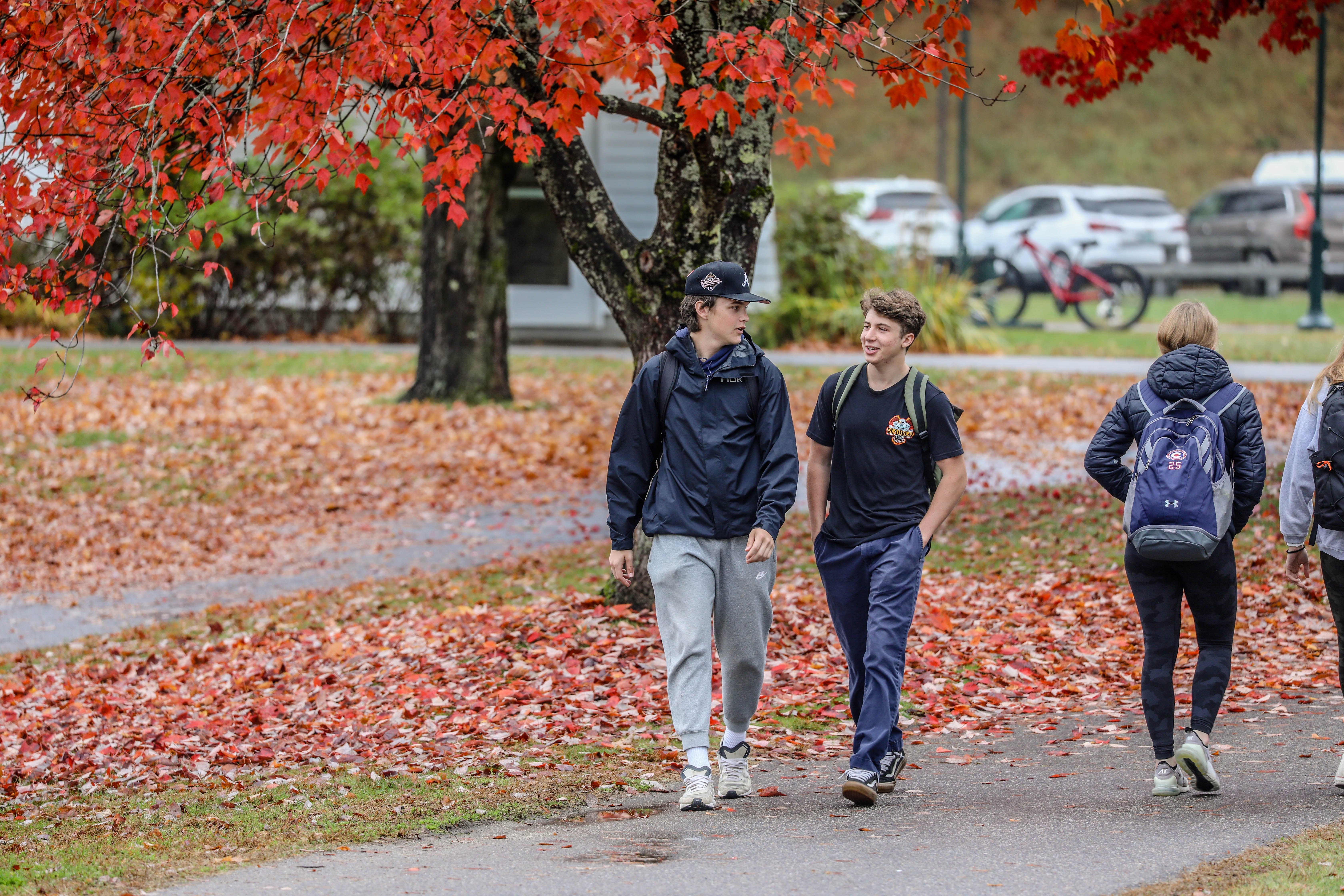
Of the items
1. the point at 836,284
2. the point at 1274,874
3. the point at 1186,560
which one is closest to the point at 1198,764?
Result: the point at 1186,560

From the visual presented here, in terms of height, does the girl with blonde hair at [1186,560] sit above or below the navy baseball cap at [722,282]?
below

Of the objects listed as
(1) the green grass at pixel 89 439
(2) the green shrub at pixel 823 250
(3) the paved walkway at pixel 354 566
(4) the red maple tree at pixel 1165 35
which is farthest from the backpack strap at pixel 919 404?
(2) the green shrub at pixel 823 250

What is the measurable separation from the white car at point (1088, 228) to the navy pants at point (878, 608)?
2161 centimetres

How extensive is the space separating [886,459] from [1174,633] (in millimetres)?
1194

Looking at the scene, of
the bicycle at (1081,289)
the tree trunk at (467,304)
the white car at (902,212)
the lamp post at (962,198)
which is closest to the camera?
the tree trunk at (467,304)

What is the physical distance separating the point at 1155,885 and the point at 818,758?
2.04 m

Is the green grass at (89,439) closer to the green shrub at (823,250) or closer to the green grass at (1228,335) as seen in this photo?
the green shrub at (823,250)

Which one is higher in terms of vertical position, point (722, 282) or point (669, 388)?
point (722, 282)

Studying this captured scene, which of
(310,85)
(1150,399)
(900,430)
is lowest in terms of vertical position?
(900,430)

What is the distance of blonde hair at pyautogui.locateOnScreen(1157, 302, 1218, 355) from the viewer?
17.5 ft

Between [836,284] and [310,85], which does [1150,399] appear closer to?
[310,85]

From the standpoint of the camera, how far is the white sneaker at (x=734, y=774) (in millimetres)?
5547

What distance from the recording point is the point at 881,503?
5.43 m

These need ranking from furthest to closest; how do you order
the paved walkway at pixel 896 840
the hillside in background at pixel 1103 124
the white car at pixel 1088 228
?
the hillside in background at pixel 1103 124, the white car at pixel 1088 228, the paved walkway at pixel 896 840
